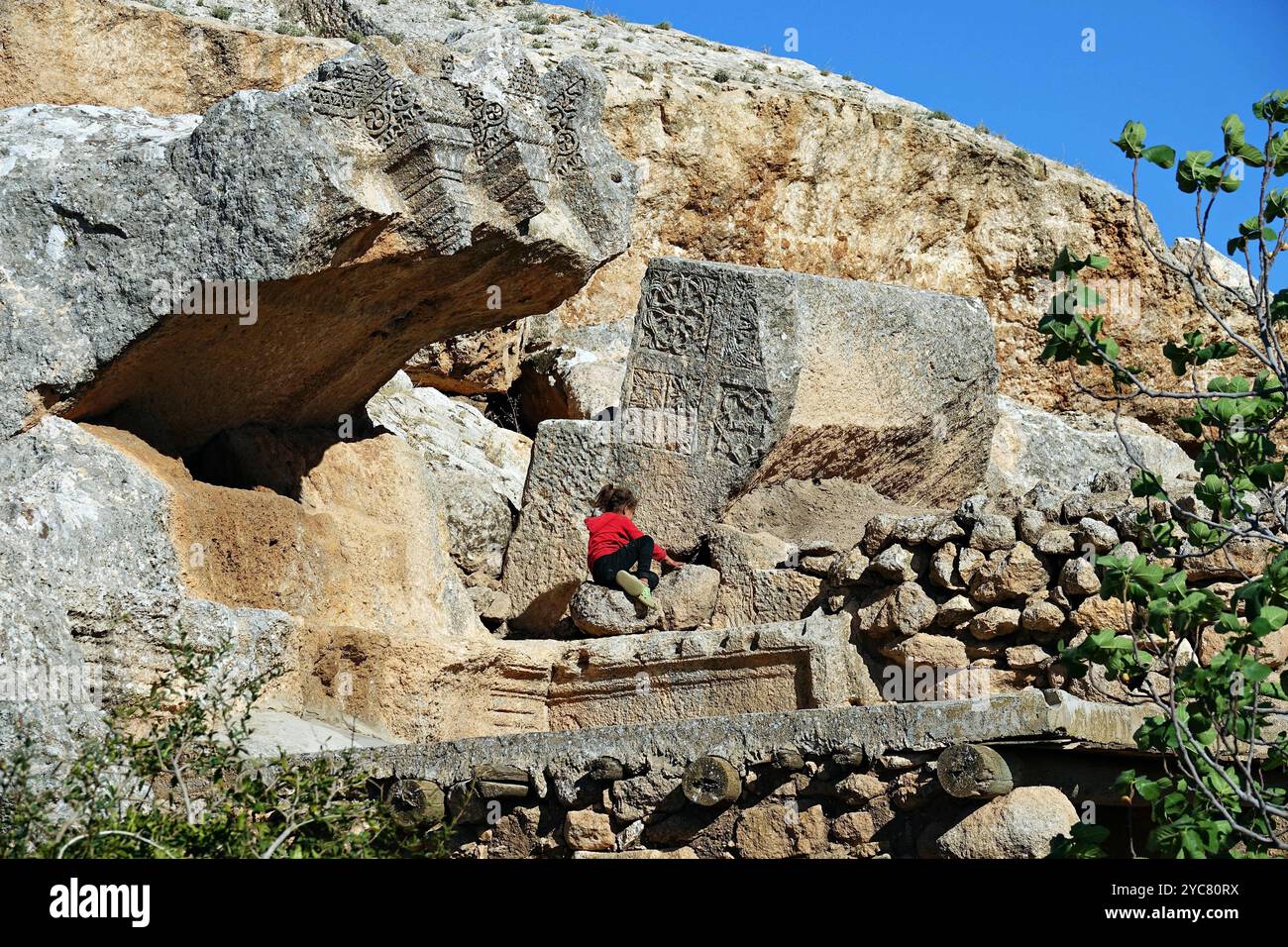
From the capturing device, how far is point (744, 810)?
6113 millimetres

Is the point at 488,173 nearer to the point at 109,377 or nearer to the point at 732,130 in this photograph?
the point at 109,377

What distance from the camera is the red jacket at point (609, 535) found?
868 centimetres

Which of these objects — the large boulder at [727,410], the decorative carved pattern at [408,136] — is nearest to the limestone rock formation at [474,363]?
the large boulder at [727,410]

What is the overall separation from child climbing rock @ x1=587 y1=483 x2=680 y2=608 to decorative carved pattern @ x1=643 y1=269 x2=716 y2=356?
0.93 meters

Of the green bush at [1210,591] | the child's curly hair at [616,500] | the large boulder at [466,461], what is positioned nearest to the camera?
the green bush at [1210,591]

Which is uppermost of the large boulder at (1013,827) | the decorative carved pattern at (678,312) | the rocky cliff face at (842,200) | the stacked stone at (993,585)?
the rocky cliff face at (842,200)

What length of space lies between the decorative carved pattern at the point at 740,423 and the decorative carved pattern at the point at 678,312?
1.14 ft

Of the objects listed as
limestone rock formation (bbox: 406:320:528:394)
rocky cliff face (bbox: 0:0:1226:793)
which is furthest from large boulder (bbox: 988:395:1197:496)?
limestone rock formation (bbox: 406:320:528:394)

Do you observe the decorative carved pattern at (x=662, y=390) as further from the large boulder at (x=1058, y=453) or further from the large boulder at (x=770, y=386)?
the large boulder at (x=1058, y=453)

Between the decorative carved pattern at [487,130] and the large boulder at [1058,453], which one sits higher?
the decorative carved pattern at [487,130]

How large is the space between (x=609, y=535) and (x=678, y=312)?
52.7 inches

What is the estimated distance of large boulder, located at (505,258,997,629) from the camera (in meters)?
9.07

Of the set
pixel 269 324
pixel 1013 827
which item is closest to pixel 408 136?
pixel 269 324
